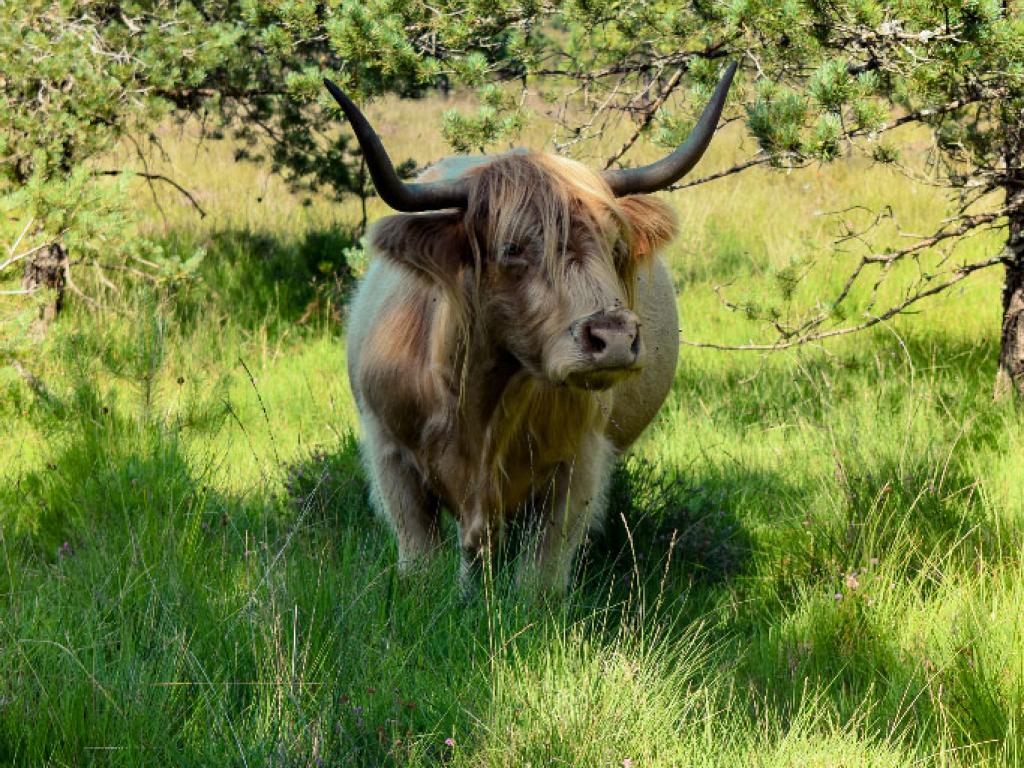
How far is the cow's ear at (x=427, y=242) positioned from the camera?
345cm

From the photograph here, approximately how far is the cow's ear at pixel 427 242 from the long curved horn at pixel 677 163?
1.83 ft

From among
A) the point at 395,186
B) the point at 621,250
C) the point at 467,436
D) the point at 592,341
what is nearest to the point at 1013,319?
the point at 621,250

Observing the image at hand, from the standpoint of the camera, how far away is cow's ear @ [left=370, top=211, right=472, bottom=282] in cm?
345

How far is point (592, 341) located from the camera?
3.08 meters

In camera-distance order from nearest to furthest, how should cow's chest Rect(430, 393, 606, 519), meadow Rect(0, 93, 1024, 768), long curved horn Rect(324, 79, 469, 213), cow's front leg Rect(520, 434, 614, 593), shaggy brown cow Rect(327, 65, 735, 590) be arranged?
meadow Rect(0, 93, 1024, 768)
long curved horn Rect(324, 79, 469, 213)
shaggy brown cow Rect(327, 65, 735, 590)
cow's chest Rect(430, 393, 606, 519)
cow's front leg Rect(520, 434, 614, 593)

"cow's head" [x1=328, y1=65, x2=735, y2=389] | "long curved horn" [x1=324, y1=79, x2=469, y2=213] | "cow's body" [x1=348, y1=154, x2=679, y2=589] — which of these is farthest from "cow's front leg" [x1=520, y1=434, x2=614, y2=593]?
"long curved horn" [x1=324, y1=79, x2=469, y2=213]

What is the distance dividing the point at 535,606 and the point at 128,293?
5.19 meters

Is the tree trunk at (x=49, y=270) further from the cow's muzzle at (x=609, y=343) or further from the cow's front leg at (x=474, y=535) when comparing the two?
the cow's muzzle at (x=609, y=343)

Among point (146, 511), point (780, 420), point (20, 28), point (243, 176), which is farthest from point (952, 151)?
point (243, 176)

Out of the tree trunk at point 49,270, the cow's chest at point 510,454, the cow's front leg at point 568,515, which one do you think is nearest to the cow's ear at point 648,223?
the cow's chest at point 510,454

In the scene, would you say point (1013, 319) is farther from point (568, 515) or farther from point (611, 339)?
point (611, 339)

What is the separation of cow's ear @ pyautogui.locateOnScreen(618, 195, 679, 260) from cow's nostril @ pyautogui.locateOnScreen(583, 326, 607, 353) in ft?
2.15

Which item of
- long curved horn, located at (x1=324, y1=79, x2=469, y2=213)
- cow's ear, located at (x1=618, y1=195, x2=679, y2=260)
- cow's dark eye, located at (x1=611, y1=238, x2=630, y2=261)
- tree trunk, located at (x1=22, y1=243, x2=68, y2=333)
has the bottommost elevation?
tree trunk, located at (x1=22, y1=243, x2=68, y2=333)

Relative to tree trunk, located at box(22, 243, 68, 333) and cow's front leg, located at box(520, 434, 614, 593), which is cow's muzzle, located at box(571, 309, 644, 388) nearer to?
cow's front leg, located at box(520, 434, 614, 593)
